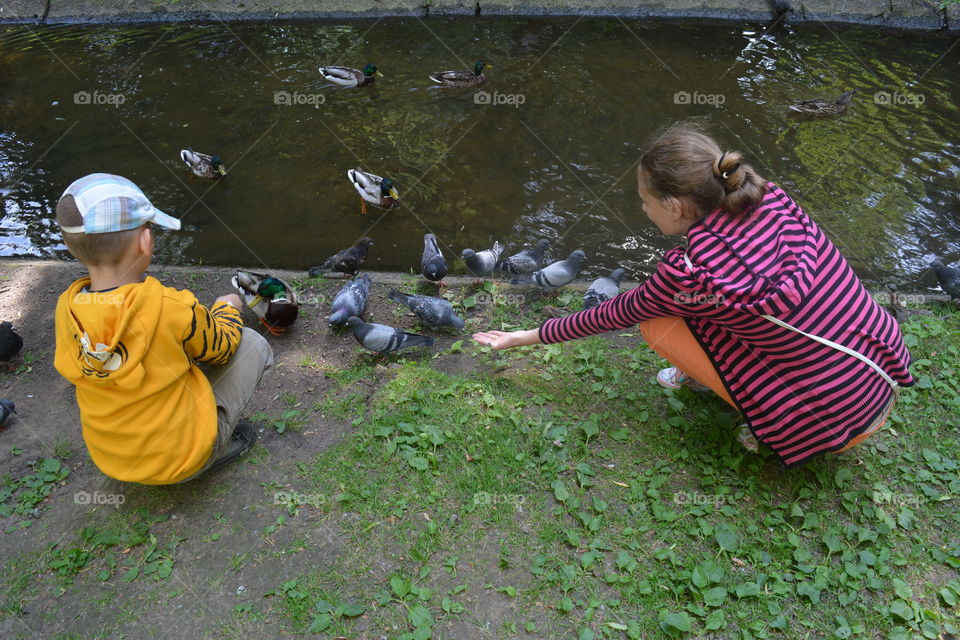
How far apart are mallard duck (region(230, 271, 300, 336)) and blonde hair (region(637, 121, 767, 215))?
2.48 metres

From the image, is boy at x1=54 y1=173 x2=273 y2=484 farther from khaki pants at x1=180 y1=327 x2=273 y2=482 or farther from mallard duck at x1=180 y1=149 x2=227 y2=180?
mallard duck at x1=180 y1=149 x2=227 y2=180

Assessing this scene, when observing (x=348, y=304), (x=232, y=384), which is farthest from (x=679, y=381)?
(x=232, y=384)

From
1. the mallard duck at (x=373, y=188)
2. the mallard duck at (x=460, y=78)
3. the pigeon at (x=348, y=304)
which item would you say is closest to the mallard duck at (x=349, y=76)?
the mallard duck at (x=460, y=78)

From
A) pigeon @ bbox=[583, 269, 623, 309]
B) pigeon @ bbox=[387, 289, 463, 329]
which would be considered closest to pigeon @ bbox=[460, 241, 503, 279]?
pigeon @ bbox=[387, 289, 463, 329]

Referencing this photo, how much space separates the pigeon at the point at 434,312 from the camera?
391 centimetres

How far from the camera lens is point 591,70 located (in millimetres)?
8102

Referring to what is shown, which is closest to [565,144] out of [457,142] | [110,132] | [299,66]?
[457,142]

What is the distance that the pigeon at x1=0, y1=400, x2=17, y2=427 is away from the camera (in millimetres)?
3268

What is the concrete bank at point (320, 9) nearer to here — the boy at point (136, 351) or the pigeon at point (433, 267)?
the pigeon at point (433, 267)

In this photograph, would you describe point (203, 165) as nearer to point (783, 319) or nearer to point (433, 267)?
point (433, 267)

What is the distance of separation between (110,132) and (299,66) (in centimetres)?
256

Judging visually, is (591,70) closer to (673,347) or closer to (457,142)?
(457,142)

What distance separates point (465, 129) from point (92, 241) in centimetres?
520

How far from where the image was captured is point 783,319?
234cm
